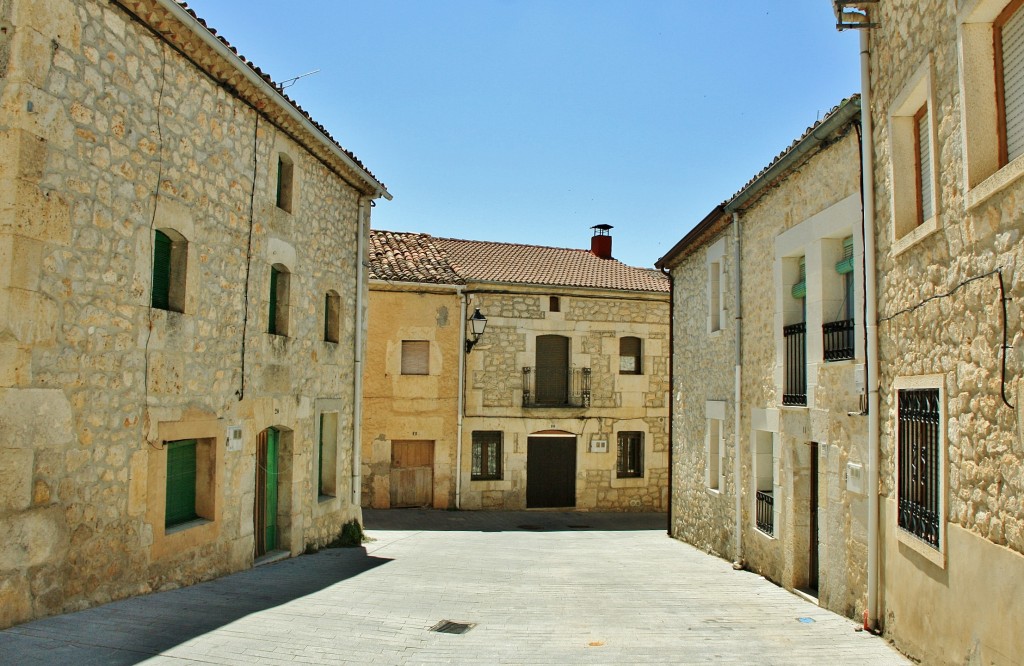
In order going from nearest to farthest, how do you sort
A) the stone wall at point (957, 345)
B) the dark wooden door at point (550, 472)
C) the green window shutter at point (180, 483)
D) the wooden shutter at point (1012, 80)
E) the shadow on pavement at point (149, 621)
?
the stone wall at point (957, 345) < the wooden shutter at point (1012, 80) < the shadow on pavement at point (149, 621) < the green window shutter at point (180, 483) < the dark wooden door at point (550, 472)

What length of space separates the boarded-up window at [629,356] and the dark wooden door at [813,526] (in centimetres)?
1201

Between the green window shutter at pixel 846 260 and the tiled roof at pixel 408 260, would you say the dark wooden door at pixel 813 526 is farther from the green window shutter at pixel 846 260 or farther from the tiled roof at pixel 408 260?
the tiled roof at pixel 408 260

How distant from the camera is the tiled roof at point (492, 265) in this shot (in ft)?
64.6

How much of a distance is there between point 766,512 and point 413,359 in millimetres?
11273

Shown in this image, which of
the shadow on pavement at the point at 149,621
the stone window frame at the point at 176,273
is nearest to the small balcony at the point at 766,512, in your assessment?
the shadow on pavement at the point at 149,621

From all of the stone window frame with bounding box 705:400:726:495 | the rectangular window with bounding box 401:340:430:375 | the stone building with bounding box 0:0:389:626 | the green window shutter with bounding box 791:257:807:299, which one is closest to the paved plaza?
the stone building with bounding box 0:0:389:626

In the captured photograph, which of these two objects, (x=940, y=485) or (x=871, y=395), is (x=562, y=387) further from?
(x=940, y=485)

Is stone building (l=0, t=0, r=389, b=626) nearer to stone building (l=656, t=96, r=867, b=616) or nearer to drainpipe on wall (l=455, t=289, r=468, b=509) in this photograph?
stone building (l=656, t=96, r=867, b=616)

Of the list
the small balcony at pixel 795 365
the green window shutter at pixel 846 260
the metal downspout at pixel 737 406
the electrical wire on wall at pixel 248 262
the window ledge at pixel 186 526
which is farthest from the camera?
the metal downspout at pixel 737 406

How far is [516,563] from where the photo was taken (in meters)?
10.8

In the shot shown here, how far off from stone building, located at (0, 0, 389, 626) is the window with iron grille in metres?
6.28

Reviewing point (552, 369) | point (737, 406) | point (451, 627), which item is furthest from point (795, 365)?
point (552, 369)

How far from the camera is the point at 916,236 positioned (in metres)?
5.58

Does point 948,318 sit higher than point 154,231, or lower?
lower
